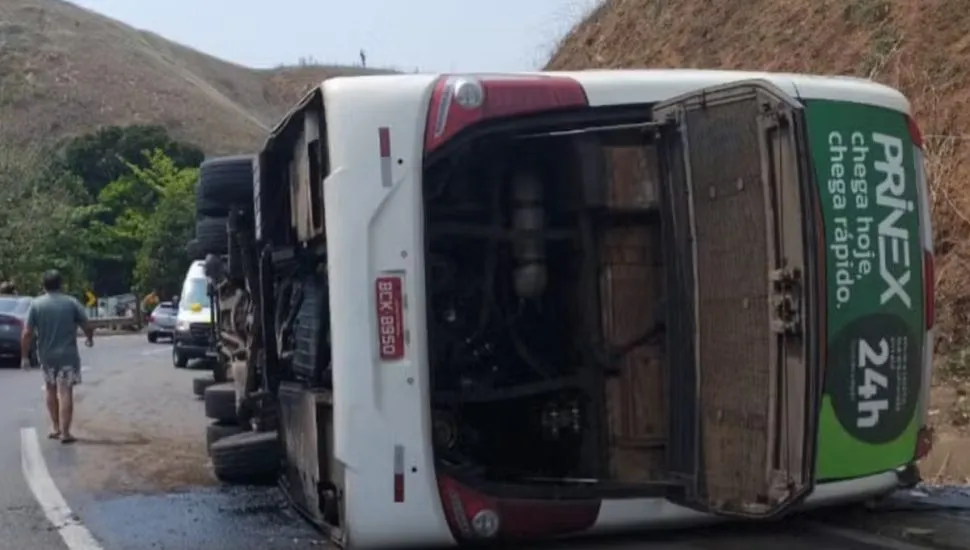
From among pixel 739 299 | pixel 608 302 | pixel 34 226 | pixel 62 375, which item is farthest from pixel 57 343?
pixel 34 226

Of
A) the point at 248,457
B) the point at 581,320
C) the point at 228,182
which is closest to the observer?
the point at 581,320

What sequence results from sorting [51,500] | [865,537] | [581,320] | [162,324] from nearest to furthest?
[581,320], [865,537], [51,500], [162,324]

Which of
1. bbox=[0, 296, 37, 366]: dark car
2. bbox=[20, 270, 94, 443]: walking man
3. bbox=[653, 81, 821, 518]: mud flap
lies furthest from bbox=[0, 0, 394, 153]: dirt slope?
bbox=[653, 81, 821, 518]: mud flap

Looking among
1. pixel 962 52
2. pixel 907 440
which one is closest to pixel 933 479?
pixel 907 440

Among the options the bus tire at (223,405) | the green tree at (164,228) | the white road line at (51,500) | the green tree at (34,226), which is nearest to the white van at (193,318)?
the white road line at (51,500)

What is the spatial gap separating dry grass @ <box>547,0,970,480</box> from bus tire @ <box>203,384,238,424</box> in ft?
15.9

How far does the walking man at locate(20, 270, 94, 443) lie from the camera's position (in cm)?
1359

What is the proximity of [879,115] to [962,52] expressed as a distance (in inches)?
→ 354

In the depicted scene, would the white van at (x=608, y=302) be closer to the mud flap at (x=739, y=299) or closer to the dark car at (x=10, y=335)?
the mud flap at (x=739, y=299)

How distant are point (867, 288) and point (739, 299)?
0.53 m

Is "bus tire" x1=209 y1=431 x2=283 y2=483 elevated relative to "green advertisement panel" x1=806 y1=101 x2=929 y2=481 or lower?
lower

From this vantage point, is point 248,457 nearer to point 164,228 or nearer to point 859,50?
point 859,50

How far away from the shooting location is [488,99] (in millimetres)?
6680

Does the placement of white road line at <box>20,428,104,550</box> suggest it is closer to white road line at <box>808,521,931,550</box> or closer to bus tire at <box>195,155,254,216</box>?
bus tire at <box>195,155,254,216</box>
